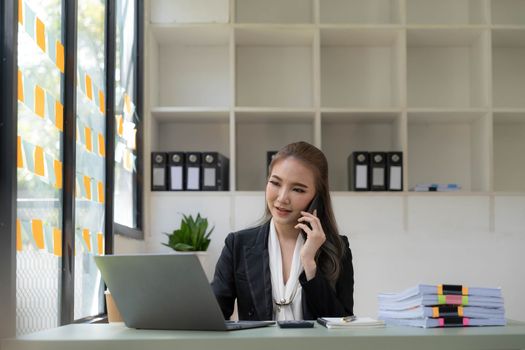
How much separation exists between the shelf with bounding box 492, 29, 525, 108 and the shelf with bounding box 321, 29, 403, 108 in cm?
69

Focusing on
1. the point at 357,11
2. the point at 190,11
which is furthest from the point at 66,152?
the point at 357,11

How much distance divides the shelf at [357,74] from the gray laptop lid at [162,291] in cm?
360

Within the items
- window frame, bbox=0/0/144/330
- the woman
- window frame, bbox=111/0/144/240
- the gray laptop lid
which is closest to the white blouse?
the woman

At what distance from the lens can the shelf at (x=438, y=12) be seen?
18.0 feet

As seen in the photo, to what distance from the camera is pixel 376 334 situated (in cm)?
181

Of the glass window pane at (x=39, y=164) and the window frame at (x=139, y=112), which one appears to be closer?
the glass window pane at (x=39, y=164)

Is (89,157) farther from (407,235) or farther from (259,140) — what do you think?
(407,235)

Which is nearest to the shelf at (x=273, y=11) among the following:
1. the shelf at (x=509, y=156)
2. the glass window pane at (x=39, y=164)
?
the shelf at (x=509, y=156)

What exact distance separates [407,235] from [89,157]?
2.21 meters

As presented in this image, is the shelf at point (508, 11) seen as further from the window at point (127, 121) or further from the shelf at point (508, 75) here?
the window at point (127, 121)

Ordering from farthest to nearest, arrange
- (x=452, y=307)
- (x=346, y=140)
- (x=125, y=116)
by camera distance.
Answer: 1. (x=346, y=140)
2. (x=125, y=116)
3. (x=452, y=307)

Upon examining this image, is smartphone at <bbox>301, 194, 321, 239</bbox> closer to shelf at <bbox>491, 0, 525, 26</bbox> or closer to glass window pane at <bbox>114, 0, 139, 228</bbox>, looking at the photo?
glass window pane at <bbox>114, 0, 139, 228</bbox>

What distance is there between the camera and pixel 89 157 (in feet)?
11.4

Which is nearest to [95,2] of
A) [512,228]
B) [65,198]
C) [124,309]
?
[65,198]
